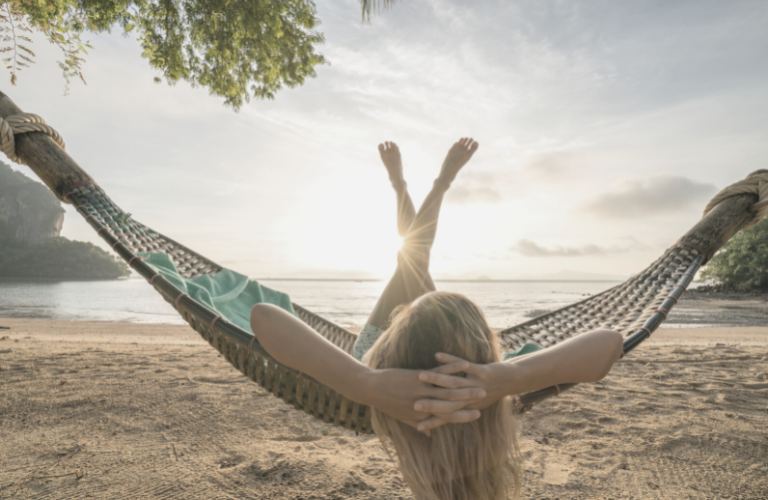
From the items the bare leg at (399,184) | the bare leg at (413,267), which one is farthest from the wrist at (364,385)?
the bare leg at (399,184)

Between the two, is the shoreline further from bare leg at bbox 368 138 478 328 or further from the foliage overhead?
the foliage overhead

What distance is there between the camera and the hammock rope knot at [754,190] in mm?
1857

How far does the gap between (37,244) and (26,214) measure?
15.2 m

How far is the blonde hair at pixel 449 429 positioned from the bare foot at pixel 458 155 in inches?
43.5

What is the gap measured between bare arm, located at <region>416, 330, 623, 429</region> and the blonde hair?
46 mm

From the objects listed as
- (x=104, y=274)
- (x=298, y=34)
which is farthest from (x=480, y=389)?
(x=104, y=274)

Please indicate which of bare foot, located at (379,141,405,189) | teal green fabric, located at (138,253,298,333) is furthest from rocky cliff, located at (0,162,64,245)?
bare foot, located at (379,141,405,189)

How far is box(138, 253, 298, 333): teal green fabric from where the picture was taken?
6.18 feet

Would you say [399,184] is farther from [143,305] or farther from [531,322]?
[143,305]

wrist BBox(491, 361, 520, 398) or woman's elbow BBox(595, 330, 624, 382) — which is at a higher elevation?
woman's elbow BBox(595, 330, 624, 382)

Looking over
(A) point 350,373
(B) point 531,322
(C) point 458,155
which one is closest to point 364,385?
(A) point 350,373

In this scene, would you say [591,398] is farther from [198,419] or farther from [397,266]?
[198,419]

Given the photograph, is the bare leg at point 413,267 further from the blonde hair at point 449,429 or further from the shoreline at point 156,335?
the shoreline at point 156,335

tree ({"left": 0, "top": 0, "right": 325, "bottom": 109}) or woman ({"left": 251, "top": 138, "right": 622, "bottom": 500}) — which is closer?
woman ({"left": 251, "top": 138, "right": 622, "bottom": 500})
